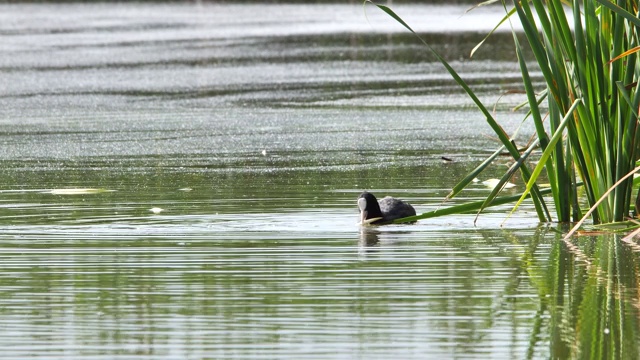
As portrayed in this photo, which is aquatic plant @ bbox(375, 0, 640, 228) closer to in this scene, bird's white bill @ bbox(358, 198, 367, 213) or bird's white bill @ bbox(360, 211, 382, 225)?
bird's white bill @ bbox(360, 211, 382, 225)

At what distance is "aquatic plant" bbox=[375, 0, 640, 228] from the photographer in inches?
226

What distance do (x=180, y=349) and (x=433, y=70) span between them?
13512 millimetres

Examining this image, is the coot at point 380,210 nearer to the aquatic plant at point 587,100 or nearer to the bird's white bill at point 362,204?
the bird's white bill at point 362,204

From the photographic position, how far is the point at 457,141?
10250 millimetres

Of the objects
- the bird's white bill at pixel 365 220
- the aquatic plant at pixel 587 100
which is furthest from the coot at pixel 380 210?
the aquatic plant at pixel 587 100

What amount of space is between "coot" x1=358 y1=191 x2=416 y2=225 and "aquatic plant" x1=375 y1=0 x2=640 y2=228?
13.8 inches

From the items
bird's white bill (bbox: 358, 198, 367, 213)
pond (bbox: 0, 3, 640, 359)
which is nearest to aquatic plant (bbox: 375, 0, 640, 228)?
pond (bbox: 0, 3, 640, 359)

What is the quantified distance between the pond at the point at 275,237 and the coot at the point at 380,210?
8 centimetres

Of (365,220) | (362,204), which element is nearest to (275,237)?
(365,220)

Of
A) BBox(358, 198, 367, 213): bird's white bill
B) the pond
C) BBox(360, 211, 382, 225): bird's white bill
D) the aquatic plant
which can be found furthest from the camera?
BBox(358, 198, 367, 213): bird's white bill

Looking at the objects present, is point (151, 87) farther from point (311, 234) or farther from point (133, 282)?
point (133, 282)

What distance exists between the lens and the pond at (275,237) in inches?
160

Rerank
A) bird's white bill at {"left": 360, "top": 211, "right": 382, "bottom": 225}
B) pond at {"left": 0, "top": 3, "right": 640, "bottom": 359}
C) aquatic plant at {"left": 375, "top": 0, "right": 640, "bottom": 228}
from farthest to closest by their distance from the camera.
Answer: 1. bird's white bill at {"left": 360, "top": 211, "right": 382, "bottom": 225}
2. aquatic plant at {"left": 375, "top": 0, "right": 640, "bottom": 228}
3. pond at {"left": 0, "top": 3, "right": 640, "bottom": 359}

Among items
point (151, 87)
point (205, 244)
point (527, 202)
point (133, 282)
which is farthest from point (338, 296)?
point (151, 87)
